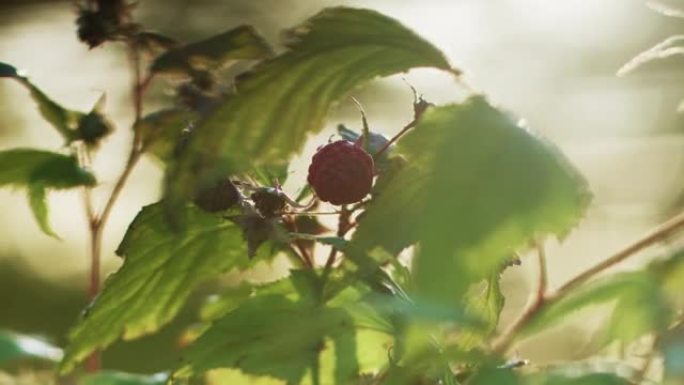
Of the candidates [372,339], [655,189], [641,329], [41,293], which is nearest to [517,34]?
[655,189]

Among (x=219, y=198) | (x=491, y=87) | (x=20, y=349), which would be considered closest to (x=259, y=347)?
(x=219, y=198)

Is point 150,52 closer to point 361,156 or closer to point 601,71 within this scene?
point 361,156

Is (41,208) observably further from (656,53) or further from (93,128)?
(656,53)

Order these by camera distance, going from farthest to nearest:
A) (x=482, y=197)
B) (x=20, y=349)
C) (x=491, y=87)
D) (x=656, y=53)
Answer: (x=491, y=87)
(x=20, y=349)
(x=656, y=53)
(x=482, y=197)

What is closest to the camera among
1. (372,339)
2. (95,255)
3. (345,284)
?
(345,284)

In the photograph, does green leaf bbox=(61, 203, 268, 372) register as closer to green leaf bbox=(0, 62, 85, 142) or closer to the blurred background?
green leaf bbox=(0, 62, 85, 142)

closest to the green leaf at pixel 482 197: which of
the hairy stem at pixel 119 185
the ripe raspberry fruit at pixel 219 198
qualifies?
the ripe raspberry fruit at pixel 219 198
